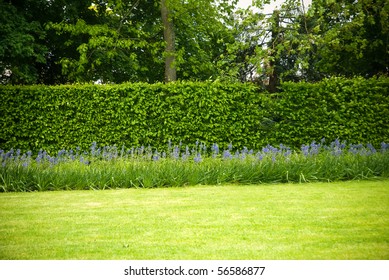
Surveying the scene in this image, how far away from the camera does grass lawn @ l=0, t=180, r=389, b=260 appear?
4047mm

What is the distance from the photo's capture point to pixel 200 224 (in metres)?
4.96

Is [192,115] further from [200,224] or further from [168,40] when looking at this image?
[200,224]

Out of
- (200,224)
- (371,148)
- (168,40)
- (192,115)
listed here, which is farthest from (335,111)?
(200,224)

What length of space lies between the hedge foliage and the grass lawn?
169 inches

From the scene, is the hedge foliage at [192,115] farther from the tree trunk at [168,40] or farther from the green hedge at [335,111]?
the tree trunk at [168,40]

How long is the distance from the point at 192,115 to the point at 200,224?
666 centimetres

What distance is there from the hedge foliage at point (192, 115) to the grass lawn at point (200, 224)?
14.1 ft

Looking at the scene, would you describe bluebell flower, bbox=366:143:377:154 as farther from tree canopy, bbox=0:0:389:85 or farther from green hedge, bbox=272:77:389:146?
tree canopy, bbox=0:0:389:85

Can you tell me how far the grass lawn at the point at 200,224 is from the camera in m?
4.05

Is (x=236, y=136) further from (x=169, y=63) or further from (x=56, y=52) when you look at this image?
(x=56, y=52)

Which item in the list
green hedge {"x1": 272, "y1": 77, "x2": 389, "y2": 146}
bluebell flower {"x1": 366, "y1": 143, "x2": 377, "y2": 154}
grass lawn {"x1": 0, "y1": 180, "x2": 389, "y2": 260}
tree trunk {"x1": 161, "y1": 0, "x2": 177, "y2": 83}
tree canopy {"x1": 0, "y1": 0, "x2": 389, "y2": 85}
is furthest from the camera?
tree trunk {"x1": 161, "y1": 0, "x2": 177, "y2": 83}

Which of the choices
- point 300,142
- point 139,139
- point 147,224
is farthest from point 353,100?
point 147,224

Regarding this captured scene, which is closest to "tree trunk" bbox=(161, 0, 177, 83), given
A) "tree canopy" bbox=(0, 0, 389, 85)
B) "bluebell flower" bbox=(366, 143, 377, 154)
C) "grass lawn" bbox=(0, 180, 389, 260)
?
"tree canopy" bbox=(0, 0, 389, 85)

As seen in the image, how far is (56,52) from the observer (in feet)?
55.3
